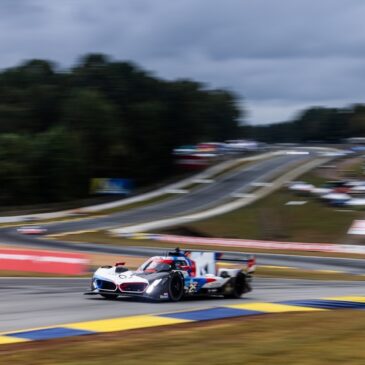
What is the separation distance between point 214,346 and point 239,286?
864 centimetres

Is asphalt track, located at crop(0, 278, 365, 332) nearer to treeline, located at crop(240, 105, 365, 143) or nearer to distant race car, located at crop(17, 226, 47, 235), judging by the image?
distant race car, located at crop(17, 226, 47, 235)

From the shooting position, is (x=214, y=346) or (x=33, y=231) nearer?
(x=214, y=346)

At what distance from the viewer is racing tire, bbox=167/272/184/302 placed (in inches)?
622

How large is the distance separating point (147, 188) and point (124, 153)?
22.8 feet

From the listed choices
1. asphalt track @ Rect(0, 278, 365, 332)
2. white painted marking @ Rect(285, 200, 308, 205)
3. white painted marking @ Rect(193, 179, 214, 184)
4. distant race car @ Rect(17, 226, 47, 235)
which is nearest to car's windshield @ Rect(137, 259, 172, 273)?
asphalt track @ Rect(0, 278, 365, 332)

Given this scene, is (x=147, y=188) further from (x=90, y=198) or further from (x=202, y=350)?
(x=202, y=350)

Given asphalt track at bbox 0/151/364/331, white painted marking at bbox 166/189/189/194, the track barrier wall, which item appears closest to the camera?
asphalt track at bbox 0/151/364/331

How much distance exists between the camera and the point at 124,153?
87.9 m

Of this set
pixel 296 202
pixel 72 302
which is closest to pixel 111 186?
pixel 296 202

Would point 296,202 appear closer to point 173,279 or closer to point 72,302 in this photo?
point 173,279

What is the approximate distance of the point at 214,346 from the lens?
30.6 ft

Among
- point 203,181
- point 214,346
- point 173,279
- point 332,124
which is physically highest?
point 332,124

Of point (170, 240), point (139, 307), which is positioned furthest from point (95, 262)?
point (139, 307)

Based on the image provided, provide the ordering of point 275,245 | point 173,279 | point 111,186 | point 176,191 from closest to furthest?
1. point 173,279
2. point 275,245
3. point 176,191
4. point 111,186
